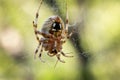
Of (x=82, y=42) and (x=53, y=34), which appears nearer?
(x=53, y=34)

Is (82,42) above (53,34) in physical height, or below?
below

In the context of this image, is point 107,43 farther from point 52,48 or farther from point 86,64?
point 52,48

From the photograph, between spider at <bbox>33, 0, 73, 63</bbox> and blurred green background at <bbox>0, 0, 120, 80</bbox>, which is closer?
spider at <bbox>33, 0, 73, 63</bbox>

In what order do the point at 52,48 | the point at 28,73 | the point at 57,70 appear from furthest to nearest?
the point at 28,73 → the point at 57,70 → the point at 52,48

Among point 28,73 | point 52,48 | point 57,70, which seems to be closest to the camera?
point 52,48

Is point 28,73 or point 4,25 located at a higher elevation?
point 4,25

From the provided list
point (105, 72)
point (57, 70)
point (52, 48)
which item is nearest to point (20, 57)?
point (57, 70)

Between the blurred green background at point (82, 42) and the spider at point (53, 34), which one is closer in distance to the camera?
the spider at point (53, 34)

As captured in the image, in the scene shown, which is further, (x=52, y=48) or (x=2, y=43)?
(x=2, y=43)
